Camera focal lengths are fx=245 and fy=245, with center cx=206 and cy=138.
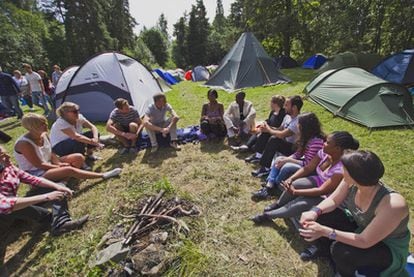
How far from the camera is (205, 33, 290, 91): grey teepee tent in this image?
987 centimetres

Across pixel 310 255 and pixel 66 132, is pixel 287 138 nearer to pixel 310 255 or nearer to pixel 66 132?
pixel 310 255

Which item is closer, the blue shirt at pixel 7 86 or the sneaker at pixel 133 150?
the sneaker at pixel 133 150

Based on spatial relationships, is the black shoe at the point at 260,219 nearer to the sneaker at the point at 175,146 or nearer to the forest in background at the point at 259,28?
the sneaker at the point at 175,146

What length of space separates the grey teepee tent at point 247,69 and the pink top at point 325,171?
725 cm

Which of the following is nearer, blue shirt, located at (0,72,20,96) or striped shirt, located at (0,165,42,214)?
striped shirt, located at (0,165,42,214)

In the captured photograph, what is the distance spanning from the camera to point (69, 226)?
286 centimetres

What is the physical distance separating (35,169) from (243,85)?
791 cm

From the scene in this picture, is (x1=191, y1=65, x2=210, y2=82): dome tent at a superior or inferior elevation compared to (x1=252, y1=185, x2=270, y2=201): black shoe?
superior

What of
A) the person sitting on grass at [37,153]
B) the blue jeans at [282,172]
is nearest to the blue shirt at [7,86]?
the person sitting on grass at [37,153]

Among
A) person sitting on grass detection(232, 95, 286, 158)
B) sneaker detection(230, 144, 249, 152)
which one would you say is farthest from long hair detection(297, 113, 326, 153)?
sneaker detection(230, 144, 249, 152)

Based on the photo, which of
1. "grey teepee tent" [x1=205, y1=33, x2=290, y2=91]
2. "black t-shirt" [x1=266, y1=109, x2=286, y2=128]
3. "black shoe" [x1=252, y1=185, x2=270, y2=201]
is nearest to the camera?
"black shoe" [x1=252, y1=185, x2=270, y2=201]

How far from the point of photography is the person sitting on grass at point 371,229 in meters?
1.66

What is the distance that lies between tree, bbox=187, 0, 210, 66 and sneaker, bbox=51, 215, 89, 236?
31.4 metres

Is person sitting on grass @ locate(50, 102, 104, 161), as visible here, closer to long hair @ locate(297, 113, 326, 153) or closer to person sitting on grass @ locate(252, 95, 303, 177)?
person sitting on grass @ locate(252, 95, 303, 177)
